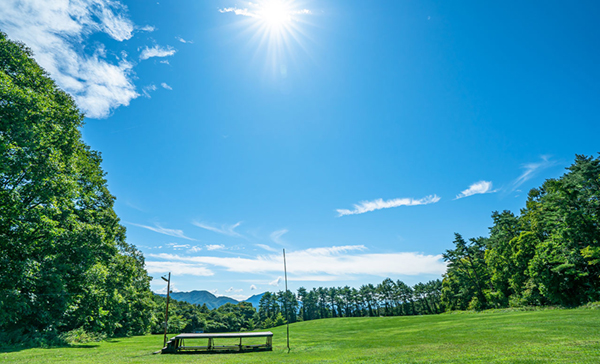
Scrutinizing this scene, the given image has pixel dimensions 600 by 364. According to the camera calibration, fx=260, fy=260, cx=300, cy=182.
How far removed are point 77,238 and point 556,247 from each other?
203ft

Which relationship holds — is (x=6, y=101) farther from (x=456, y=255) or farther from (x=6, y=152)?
(x=456, y=255)

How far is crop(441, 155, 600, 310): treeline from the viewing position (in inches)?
1427

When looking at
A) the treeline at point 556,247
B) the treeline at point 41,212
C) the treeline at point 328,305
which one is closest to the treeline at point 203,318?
the treeline at point 328,305

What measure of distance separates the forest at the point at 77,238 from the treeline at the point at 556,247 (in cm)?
18

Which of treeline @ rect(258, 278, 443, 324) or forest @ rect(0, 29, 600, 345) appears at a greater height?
forest @ rect(0, 29, 600, 345)

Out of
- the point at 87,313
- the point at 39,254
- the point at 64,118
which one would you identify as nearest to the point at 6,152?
the point at 64,118

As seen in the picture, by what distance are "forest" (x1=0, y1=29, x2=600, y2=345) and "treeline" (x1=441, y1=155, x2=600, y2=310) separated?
176 millimetres

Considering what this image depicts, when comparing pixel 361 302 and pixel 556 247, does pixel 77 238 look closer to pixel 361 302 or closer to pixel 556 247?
pixel 556 247

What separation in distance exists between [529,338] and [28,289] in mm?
38846

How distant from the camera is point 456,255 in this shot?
7725 cm

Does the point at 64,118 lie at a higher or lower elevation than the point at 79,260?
higher

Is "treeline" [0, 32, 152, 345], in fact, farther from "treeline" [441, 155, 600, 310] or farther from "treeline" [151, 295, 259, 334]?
"treeline" [441, 155, 600, 310]

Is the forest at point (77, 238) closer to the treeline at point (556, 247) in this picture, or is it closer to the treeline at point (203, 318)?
the treeline at point (556, 247)

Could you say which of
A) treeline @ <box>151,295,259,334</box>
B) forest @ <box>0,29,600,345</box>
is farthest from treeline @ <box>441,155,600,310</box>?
treeline @ <box>151,295,259,334</box>
